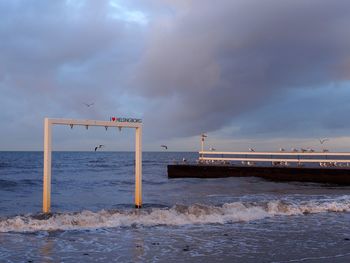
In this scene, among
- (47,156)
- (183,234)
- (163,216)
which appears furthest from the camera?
(163,216)

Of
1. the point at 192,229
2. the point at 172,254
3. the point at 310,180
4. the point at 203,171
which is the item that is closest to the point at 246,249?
the point at 172,254

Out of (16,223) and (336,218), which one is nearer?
(16,223)

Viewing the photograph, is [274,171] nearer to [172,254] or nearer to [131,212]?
Answer: [131,212]

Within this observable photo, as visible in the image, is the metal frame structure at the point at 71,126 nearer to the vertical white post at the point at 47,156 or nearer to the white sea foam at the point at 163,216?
the vertical white post at the point at 47,156

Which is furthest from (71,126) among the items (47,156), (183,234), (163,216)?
(183,234)

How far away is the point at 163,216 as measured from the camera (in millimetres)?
17266

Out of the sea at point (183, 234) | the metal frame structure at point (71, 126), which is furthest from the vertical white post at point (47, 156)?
the sea at point (183, 234)

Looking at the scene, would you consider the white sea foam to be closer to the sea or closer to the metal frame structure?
the sea

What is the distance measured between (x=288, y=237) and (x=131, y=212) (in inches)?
245

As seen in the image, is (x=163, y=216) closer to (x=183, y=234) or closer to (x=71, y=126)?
(x=183, y=234)

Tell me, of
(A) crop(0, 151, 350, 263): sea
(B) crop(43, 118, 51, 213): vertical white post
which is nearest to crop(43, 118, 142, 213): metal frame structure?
(B) crop(43, 118, 51, 213): vertical white post

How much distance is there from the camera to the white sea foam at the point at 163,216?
15.5 meters

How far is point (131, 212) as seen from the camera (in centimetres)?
1778

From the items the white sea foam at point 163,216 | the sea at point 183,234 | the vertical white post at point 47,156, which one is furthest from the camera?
the vertical white post at point 47,156
